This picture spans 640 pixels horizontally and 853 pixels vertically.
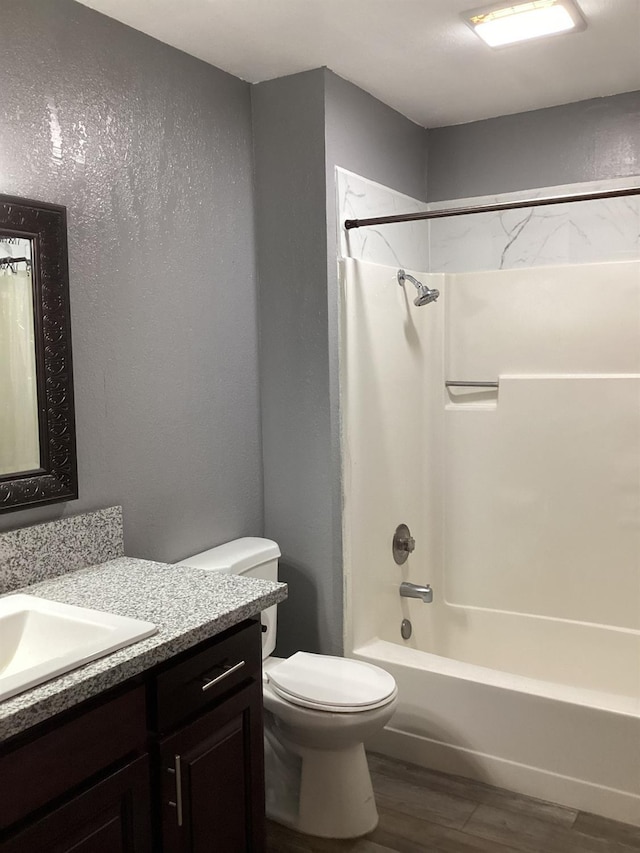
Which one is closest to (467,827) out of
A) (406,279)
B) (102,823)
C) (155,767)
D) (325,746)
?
(325,746)

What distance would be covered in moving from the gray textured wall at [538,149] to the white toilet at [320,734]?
74.3 inches

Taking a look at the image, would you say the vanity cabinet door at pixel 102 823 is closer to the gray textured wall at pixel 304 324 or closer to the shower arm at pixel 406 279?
the gray textured wall at pixel 304 324

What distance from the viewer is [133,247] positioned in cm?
230

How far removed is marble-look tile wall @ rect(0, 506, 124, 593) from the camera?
194cm

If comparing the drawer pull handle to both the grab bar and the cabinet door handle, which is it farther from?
the grab bar

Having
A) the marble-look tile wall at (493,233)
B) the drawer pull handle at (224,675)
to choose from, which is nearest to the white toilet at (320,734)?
the drawer pull handle at (224,675)

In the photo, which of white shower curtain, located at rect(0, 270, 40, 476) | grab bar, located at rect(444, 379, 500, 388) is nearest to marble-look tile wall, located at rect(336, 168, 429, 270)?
grab bar, located at rect(444, 379, 500, 388)

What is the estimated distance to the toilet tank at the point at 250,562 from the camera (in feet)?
8.02

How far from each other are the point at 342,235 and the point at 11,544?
1.51 m

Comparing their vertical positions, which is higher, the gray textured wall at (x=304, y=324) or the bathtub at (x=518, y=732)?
the gray textured wall at (x=304, y=324)

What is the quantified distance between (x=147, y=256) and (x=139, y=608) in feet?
3.56

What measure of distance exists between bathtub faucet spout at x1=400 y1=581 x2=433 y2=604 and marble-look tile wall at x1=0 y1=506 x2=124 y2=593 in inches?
48.6

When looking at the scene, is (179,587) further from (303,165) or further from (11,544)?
(303,165)

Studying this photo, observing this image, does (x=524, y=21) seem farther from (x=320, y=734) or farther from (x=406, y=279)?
(x=320, y=734)
